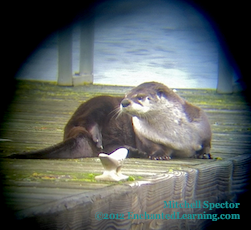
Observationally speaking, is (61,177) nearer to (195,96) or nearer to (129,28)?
(129,28)

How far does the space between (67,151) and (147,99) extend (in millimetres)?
712

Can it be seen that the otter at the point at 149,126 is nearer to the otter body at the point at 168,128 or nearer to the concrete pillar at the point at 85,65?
the otter body at the point at 168,128

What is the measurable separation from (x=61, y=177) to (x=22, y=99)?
397 centimetres

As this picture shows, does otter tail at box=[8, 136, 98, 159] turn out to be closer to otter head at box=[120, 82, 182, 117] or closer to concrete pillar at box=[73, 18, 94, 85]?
otter head at box=[120, 82, 182, 117]

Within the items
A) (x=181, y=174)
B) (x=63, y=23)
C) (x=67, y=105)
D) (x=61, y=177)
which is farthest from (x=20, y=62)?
(x=67, y=105)

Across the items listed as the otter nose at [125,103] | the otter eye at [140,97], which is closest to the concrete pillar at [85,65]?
the otter eye at [140,97]

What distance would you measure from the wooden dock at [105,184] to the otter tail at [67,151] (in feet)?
0.20

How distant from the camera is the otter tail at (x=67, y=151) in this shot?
262cm

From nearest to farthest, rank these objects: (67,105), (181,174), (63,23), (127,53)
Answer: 1. (63,23)
2. (127,53)
3. (181,174)
4. (67,105)

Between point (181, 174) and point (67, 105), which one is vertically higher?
point (67, 105)

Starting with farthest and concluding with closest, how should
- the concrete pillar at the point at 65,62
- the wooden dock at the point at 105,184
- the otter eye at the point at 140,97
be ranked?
the concrete pillar at the point at 65,62, the otter eye at the point at 140,97, the wooden dock at the point at 105,184

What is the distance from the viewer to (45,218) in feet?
4.67

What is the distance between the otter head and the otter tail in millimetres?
329

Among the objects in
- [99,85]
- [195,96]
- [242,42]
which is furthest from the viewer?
[99,85]
